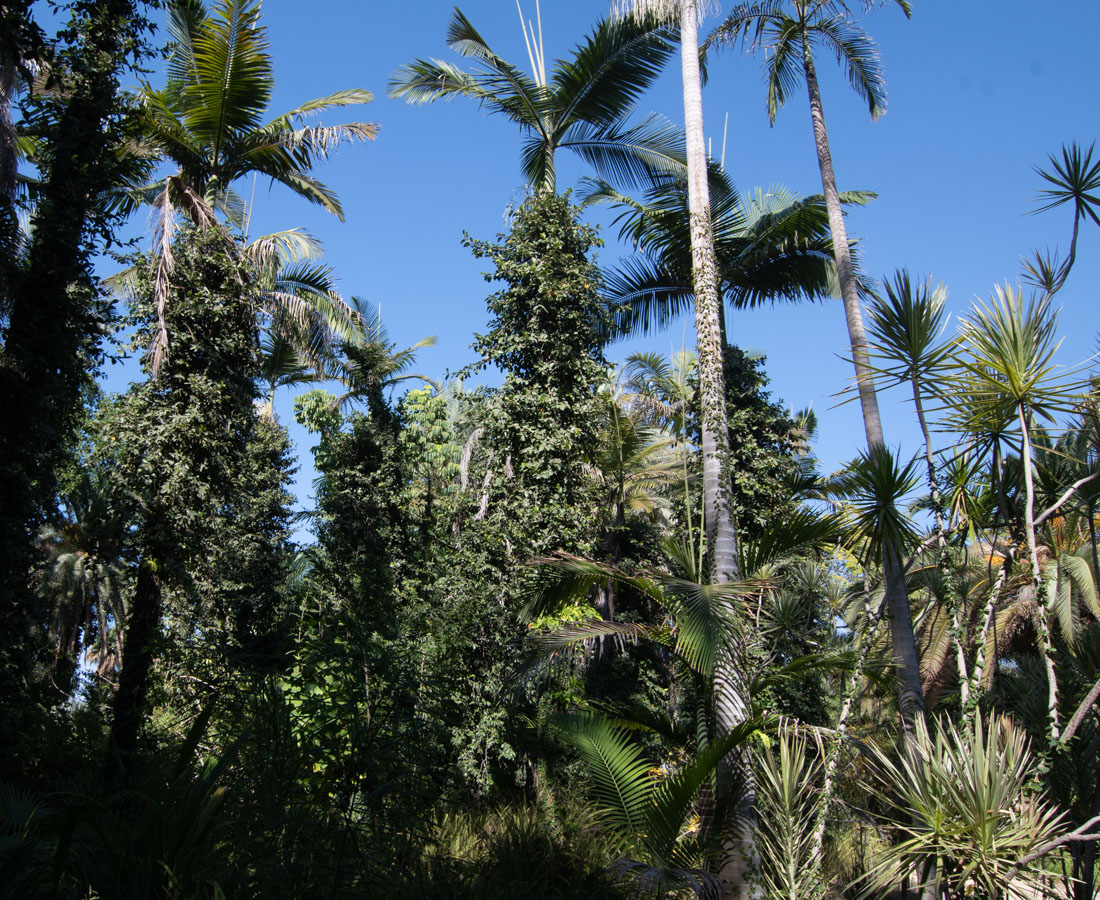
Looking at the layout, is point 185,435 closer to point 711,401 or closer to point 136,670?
point 136,670

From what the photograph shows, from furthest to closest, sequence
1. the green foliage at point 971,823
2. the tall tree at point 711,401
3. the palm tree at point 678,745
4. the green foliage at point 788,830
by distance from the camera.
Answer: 1. the tall tree at point 711,401
2. the palm tree at point 678,745
3. the green foliage at point 788,830
4. the green foliage at point 971,823

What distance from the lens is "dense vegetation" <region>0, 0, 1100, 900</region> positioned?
4844mm

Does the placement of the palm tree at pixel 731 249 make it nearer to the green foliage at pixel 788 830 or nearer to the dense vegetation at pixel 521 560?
the dense vegetation at pixel 521 560

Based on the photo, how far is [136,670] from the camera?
818 centimetres

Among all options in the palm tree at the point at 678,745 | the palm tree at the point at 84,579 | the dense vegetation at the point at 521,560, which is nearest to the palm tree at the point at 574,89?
the dense vegetation at the point at 521,560

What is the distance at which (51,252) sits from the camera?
772 centimetres

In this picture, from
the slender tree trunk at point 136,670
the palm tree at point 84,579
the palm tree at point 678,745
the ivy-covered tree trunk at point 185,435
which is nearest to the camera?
the palm tree at point 678,745

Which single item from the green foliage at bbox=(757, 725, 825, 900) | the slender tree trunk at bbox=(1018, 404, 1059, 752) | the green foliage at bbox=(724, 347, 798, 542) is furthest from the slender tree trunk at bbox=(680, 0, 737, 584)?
the green foliage at bbox=(724, 347, 798, 542)

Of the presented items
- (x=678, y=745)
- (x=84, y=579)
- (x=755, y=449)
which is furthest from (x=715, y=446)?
(x=84, y=579)

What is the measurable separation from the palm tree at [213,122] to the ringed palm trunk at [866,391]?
669 cm

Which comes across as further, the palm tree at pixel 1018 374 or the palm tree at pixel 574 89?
the palm tree at pixel 574 89

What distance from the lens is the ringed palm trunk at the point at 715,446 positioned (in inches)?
256

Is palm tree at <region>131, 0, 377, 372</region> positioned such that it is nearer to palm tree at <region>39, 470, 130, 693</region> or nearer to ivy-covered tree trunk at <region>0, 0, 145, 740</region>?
ivy-covered tree trunk at <region>0, 0, 145, 740</region>

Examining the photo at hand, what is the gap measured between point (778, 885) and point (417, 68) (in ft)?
39.1
